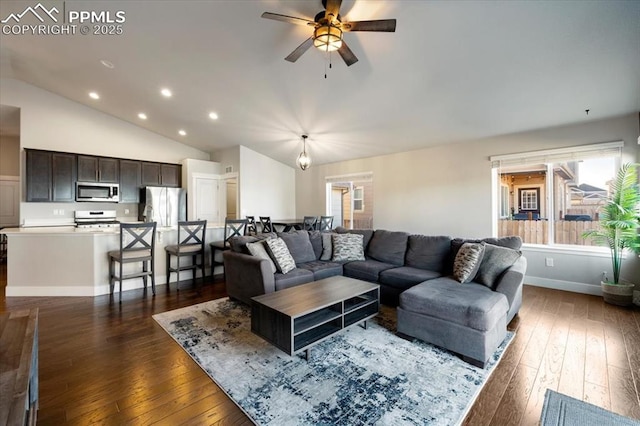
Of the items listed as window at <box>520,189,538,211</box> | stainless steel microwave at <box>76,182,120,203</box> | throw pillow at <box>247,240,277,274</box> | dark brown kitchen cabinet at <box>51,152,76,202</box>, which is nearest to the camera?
throw pillow at <box>247,240,277,274</box>

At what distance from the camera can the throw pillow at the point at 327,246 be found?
449cm

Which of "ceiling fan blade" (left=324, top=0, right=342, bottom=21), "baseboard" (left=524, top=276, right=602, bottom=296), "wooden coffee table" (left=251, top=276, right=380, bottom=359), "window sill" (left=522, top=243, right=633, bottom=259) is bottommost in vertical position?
"baseboard" (left=524, top=276, right=602, bottom=296)

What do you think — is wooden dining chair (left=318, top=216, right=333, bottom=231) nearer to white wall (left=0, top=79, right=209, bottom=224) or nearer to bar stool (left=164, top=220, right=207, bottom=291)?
bar stool (left=164, top=220, right=207, bottom=291)

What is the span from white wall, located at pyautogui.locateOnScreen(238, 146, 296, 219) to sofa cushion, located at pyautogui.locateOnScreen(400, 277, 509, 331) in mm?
5250

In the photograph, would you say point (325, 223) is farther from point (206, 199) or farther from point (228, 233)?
point (206, 199)

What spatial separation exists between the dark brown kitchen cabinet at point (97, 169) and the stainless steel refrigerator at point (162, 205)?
0.72m

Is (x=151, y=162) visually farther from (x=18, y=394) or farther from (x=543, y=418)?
(x=543, y=418)

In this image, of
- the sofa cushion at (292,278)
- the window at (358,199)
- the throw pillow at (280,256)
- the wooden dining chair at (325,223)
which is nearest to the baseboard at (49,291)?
the throw pillow at (280,256)

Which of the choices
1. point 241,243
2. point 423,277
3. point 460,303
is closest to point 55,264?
point 241,243

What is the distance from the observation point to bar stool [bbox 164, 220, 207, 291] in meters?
4.54

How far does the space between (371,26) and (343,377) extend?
2858mm

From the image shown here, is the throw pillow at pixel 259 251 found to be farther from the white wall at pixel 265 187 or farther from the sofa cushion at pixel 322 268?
the white wall at pixel 265 187

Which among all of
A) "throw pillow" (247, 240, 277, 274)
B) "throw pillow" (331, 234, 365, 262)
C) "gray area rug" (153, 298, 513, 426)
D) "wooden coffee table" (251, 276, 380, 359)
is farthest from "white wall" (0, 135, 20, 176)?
"wooden coffee table" (251, 276, 380, 359)

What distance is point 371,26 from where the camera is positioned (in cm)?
234
